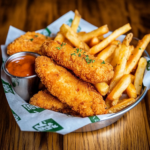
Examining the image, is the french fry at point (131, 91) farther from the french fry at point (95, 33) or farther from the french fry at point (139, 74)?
the french fry at point (95, 33)

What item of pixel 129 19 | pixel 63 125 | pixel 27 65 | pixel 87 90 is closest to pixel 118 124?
pixel 87 90

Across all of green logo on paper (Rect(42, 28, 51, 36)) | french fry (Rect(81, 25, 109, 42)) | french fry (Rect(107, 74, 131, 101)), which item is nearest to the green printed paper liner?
french fry (Rect(107, 74, 131, 101))

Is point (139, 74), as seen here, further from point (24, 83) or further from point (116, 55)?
point (24, 83)

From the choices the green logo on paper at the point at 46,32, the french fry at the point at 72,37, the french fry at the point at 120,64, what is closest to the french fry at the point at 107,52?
the french fry at the point at 120,64

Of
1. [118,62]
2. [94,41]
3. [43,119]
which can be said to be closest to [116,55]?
[118,62]

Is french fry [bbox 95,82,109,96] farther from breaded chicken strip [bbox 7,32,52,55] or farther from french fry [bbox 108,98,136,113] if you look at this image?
breaded chicken strip [bbox 7,32,52,55]

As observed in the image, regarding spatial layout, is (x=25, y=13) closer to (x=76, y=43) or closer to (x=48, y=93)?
(x=76, y=43)
